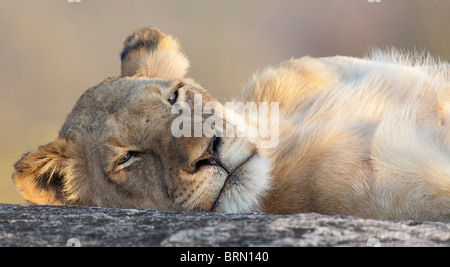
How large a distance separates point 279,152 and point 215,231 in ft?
4.67

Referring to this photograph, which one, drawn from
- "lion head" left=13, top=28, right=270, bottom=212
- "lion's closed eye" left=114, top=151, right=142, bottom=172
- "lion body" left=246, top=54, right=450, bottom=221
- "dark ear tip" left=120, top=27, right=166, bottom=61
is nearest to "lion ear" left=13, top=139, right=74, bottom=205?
"lion head" left=13, top=28, right=270, bottom=212

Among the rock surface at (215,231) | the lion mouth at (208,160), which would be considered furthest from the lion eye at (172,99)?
the rock surface at (215,231)

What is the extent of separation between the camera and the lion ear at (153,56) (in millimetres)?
3660

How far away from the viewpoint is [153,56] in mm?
3697

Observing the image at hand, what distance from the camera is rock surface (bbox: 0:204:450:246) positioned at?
5.17ft

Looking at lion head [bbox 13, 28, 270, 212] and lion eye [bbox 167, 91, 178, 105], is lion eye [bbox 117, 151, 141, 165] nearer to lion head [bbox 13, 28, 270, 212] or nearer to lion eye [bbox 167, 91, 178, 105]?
lion head [bbox 13, 28, 270, 212]

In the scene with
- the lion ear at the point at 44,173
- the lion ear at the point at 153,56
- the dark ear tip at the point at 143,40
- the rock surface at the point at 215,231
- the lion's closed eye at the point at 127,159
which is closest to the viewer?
the rock surface at the point at 215,231

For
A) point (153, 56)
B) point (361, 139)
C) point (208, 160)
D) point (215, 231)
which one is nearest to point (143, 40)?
point (153, 56)

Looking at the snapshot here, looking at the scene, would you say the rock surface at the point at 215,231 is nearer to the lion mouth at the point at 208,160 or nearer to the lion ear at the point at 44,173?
Answer: the lion mouth at the point at 208,160

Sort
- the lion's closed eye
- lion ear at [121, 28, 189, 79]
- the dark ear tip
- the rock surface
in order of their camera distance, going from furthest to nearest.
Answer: the dark ear tip < lion ear at [121, 28, 189, 79] < the lion's closed eye < the rock surface

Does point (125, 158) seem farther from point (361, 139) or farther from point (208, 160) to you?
point (361, 139)

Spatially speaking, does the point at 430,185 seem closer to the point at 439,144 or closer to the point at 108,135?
the point at 439,144

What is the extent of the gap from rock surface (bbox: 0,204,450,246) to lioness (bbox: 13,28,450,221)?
64 cm

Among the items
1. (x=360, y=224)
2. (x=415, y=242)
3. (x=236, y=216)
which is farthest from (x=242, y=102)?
(x=415, y=242)
